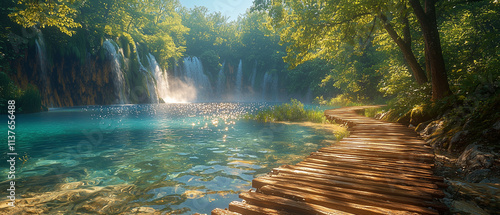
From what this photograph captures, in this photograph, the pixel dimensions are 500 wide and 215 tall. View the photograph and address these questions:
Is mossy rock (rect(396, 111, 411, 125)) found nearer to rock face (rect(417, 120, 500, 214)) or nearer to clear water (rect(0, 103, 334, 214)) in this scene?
clear water (rect(0, 103, 334, 214))

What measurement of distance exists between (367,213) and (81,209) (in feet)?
12.4

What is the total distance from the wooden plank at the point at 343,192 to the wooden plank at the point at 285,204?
14.5 inches

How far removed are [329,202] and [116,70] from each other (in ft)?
108

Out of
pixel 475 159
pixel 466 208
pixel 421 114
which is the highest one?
pixel 421 114

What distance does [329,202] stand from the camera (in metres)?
2.75

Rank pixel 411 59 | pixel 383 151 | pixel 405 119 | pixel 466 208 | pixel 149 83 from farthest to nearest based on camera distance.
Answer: pixel 149 83 → pixel 411 59 → pixel 405 119 → pixel 383 151 → pixel 466 208

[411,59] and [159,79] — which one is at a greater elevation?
[159,79]

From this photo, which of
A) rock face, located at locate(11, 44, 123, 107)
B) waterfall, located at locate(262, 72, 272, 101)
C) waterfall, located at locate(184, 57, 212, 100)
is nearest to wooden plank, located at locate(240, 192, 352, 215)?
rock face, located at locate(11, 44, 123, 107)

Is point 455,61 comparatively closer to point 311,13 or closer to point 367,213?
point 311,13

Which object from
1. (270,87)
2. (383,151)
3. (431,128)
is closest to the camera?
(383,151)

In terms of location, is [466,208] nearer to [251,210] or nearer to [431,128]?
[251,210]

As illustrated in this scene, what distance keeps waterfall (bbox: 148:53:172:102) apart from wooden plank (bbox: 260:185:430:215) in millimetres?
37765

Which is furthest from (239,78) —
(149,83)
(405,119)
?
(405,119)

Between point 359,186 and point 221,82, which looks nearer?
point 359,186
